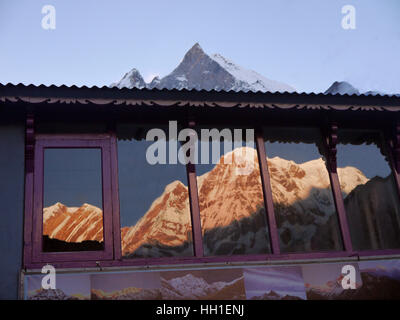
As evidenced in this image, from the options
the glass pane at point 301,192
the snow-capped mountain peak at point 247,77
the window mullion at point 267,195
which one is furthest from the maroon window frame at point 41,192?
the snow-capped mountain peak at point 247,77

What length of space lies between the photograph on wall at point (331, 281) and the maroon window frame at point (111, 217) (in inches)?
7.0

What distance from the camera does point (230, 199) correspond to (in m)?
7.72

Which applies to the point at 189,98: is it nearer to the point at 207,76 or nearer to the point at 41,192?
→ the point at 41,192

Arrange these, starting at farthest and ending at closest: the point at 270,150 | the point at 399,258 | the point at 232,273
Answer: the point at 270,150 → the point at 399,258 → the point at 232,273

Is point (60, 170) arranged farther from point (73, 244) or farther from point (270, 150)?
point (270, 150)

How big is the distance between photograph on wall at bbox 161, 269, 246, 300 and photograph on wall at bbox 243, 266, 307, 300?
0.44 ft

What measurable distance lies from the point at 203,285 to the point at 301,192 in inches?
94.0

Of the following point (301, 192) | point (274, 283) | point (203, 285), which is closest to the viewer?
point (203, 285)

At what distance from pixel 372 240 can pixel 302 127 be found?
2.22 metres

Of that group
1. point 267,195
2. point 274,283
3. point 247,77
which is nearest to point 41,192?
point 267,195

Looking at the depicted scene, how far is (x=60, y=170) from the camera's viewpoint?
723cm

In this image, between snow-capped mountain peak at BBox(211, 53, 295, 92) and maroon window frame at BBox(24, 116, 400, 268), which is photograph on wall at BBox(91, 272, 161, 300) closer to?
maroon window frame at BBox(24, 116, 400, 268)

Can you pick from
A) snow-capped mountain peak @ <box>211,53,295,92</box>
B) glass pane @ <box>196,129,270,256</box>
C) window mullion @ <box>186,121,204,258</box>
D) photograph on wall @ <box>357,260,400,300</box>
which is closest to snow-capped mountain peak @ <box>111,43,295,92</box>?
snow-capped mountain peak @ <box>211,53,295,92</box>

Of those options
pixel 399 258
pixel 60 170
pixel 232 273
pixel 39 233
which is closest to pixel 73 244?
pixel 39 233
